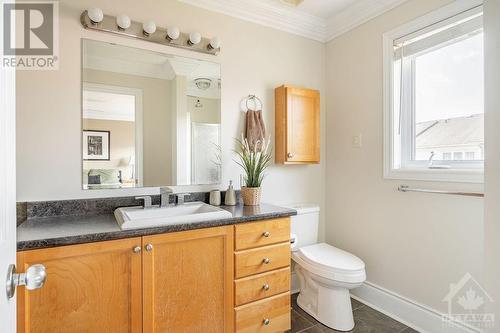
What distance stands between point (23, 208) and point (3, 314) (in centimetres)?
117

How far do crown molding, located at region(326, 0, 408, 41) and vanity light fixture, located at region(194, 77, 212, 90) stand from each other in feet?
4.13

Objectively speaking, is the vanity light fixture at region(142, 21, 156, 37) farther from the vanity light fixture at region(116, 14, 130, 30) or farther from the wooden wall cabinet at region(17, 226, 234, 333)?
the wooden wall cabinet at region(17, 226, 234, 333)

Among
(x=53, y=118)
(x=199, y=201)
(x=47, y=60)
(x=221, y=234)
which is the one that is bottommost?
(x=221, y=234)

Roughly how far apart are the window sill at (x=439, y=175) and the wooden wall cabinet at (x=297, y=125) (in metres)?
0.63

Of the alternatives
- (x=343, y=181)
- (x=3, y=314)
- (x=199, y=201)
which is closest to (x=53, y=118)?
(x=199, y=201)

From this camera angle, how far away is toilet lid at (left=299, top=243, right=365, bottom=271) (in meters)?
1.76

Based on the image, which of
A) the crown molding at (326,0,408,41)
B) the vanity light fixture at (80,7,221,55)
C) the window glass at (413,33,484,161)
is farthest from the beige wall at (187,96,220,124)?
the window glass at (413,33,484,161)

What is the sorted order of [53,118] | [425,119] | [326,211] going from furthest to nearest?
[326,211]
[425,119]
[53,118]

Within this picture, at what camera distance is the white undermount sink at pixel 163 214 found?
129 cm

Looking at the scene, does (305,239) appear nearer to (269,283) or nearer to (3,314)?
(269,283)

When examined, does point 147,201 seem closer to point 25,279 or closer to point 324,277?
point 25,279

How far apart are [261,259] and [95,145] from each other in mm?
1229

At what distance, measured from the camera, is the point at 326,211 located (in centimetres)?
254

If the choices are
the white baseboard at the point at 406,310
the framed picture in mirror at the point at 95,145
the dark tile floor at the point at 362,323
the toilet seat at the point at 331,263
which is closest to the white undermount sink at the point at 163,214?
the framed picture in mirror at the point at 95,145
